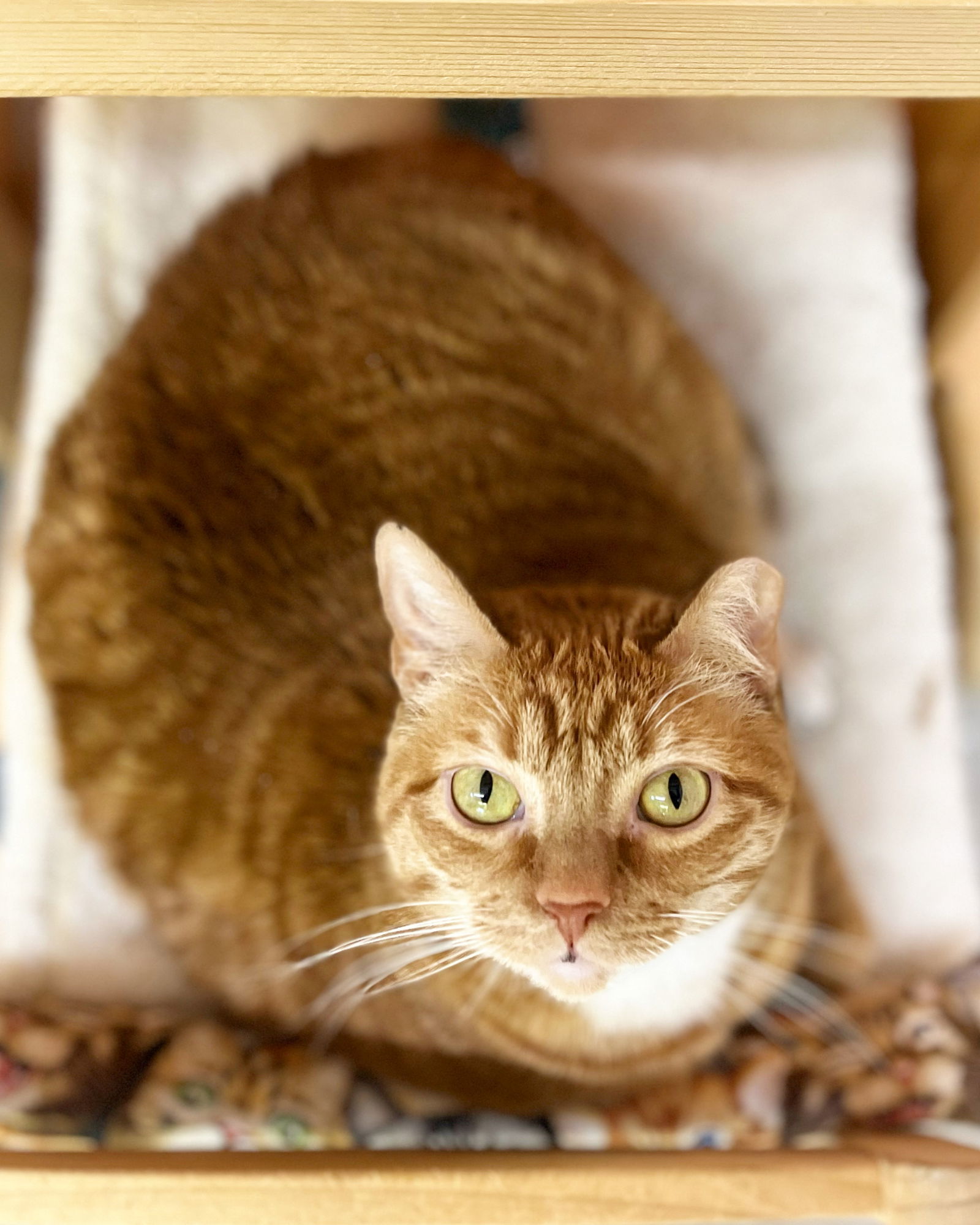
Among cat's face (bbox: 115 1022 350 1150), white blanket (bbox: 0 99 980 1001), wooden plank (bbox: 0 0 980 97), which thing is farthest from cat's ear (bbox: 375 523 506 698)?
white blanket (bbox: 0 99 980 1001)

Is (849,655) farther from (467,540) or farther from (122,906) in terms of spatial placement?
(122,906)

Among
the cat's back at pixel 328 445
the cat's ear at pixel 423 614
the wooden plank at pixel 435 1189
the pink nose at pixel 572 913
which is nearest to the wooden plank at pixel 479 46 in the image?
the cat's ear at pixel 423 614

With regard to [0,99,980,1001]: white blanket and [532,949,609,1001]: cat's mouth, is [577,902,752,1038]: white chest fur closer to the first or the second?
[532,949,609,1001]: cat's mouth

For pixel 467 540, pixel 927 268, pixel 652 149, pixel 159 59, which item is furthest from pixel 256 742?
pixel 927 268

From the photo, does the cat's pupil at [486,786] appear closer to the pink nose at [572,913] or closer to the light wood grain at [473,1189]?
the pink nose at [572,913]

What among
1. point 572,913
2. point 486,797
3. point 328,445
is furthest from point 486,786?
point 328,445

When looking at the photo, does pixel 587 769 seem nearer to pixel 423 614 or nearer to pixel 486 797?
pixel 486 797
